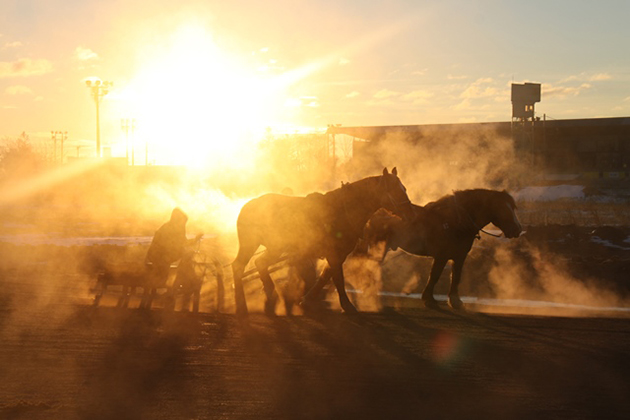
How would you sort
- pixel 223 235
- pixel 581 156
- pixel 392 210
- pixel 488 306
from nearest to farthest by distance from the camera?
pixel 392 210
pixel 488 306
pixel 223 235
pixel 581 156

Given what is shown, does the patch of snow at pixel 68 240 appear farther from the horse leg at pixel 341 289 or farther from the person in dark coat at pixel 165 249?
the horse leg at pixel 341 289

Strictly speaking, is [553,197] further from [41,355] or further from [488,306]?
[41,355]

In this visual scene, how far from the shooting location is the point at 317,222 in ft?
39.3

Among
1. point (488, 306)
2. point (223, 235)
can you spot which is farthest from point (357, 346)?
point (223, 235)

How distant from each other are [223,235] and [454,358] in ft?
69.4

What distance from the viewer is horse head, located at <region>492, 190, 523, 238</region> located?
12.4 meters

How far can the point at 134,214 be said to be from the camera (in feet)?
165

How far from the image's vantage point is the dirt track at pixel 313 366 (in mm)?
6812

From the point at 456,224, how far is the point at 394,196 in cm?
172

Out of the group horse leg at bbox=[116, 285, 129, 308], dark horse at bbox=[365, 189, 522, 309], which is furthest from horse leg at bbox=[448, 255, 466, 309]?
horse leg at bbox=[116, 285, 129, 308]

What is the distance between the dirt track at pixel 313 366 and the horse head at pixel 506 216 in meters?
1.45

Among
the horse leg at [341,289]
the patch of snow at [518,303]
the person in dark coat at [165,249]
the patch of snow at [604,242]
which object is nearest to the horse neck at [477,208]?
the patch of snow at [518,303]

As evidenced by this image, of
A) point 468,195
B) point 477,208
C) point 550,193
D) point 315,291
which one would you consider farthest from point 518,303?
point 550,193

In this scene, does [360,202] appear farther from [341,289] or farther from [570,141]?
[570,141]
